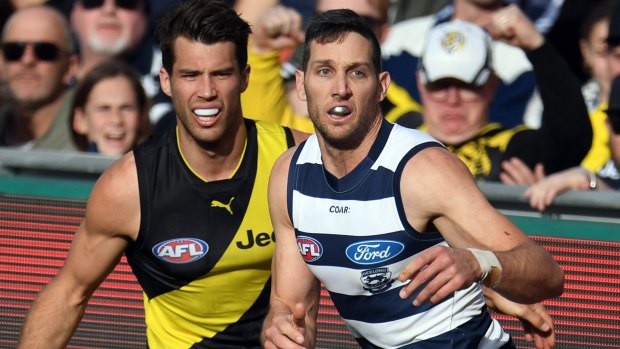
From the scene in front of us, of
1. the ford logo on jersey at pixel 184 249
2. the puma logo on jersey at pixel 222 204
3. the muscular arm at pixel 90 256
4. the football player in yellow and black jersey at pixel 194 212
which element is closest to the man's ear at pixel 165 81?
the football player in yellow and black jersey at pixel 194 212

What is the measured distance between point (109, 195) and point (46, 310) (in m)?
0.67

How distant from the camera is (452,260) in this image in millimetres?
3832

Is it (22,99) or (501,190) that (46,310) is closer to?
(501,190)

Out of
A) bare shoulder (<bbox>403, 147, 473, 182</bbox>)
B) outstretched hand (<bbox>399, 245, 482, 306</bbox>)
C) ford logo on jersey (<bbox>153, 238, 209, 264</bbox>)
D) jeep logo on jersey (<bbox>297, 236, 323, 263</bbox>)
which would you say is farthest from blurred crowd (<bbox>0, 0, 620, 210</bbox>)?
outstretched hand (<bbox>399, 245, 482, 306</bbox>)

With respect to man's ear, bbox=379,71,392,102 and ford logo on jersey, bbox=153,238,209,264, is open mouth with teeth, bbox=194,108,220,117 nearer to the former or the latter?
ford logo on jersey, bbox=153,238,209,264

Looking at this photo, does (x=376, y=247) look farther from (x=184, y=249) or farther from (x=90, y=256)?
(x=90, y=256)

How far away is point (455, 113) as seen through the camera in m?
6.76

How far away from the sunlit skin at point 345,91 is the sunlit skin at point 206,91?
0.69 meters

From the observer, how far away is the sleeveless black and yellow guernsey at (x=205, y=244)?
5.56 m

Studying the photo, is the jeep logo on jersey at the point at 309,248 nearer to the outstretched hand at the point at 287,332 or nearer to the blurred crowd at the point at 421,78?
the outstretched hand at the point at 287,332

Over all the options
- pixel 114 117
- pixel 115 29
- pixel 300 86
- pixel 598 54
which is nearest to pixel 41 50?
pixel 115 29

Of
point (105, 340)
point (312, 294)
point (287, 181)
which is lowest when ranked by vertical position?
point (105, 340)

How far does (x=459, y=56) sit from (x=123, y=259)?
85.4 inches

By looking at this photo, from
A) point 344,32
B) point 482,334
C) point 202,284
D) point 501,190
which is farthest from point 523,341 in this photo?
point 344,32
